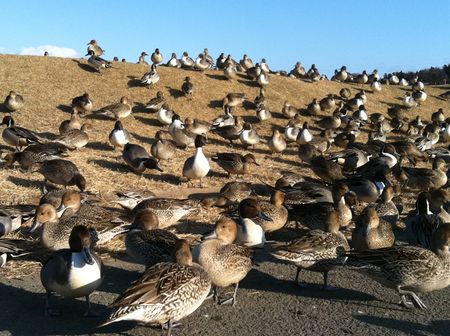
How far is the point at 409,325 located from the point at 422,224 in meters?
2.54

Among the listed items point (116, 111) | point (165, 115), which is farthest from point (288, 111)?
point (116, 111)

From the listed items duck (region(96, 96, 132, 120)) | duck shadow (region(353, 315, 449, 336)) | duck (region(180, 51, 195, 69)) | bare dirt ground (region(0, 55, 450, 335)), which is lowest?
duck shadow (region(353, 315, 449, 336))

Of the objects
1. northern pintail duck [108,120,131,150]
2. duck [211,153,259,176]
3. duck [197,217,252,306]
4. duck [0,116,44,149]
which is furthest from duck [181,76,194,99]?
duck [197,217,252,306]

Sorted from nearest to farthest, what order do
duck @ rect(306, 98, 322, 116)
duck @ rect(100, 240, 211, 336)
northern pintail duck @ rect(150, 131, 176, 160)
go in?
duck @ rect(100, 240, 211, 336) < northern pintail duck @ rect(150, 131, 176, 160) < duck @ rect(306, 98, 322, 116)

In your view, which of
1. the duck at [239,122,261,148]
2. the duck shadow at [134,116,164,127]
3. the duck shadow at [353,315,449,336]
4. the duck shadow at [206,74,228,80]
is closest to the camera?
the duck shadow at [353,315,449,336]

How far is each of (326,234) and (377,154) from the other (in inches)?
325

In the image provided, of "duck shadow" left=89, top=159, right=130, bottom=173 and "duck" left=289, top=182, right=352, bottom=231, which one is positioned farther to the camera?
"duck shadow" left=89, top=159, right=130, bottom=173

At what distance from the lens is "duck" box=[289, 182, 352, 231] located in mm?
7352

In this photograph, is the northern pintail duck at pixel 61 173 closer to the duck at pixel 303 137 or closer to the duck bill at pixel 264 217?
the duck bill at pixel 264 217

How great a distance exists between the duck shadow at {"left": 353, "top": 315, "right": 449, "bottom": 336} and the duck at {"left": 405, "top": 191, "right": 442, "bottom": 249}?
1.88 m

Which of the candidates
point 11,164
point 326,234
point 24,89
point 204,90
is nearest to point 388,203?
point 326,234

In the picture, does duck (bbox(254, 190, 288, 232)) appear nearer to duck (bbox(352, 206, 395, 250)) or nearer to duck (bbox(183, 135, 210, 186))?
duck (bbox(352, 206, 395, 250))

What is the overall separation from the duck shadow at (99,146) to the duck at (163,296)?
9.13m

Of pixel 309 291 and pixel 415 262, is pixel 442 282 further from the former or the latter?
pixel 309 291
